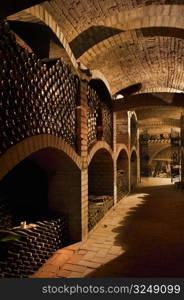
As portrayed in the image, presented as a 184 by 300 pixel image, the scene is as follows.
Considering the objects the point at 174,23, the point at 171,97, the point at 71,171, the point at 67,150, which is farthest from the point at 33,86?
the point at 171,97

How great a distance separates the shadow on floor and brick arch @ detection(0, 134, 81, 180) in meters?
2.06

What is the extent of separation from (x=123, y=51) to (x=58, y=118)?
3618mm

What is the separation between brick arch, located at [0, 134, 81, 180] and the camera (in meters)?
2.40

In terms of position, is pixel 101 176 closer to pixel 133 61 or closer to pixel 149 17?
pixel 133 61

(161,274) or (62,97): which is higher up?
(62,97)

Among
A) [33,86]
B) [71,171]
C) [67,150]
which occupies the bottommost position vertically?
[71,171]

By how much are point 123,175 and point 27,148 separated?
744 centimetres

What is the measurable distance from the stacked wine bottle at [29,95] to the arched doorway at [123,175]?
553 cm

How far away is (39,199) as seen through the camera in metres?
4.52

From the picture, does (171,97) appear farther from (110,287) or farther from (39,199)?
(110,287)

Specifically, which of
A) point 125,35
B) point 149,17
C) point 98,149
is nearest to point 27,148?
point 98,149

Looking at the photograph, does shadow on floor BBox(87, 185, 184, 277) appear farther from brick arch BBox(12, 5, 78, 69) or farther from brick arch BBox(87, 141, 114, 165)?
brick arch BBox(12, 5, 78, 69)

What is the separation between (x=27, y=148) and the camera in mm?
2777

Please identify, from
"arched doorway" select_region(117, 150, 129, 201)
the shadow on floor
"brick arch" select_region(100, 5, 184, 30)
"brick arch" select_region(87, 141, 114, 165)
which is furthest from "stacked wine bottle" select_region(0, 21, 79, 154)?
"arched doorway" select_region(117, 150, 129, 201)
